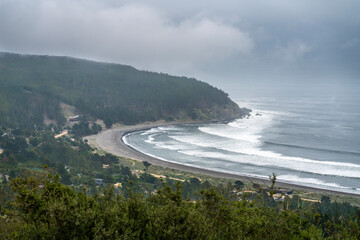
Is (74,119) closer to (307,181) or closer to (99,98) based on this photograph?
(99,98)

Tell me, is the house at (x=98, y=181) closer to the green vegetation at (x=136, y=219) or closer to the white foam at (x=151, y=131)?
the green vegetation at (x=136, y=219)

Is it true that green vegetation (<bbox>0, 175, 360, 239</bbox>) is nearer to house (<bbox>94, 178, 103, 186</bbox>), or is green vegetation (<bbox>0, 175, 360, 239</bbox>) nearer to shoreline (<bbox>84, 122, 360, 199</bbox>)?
shoreline (<bbox>84, 122, 360, 199</bbox>)

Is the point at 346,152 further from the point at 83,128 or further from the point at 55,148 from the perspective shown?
the point at 83,128

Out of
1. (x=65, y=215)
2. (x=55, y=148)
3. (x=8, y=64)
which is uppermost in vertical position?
(x=8, y=64)

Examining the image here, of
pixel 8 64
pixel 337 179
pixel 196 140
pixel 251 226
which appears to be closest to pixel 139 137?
pixel 196 140

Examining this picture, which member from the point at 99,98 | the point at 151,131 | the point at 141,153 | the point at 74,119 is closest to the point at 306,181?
the point at 141,153

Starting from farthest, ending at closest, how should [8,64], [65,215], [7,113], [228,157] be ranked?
[8,64]
[7,113]
[228,157]
[65,215]
